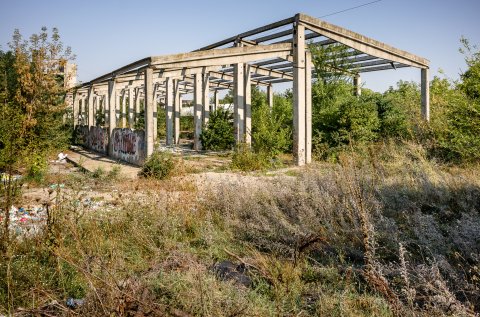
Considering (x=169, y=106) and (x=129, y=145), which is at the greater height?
(x=169, y=106)

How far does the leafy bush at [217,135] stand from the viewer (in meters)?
19.1

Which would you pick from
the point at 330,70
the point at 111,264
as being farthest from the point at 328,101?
the point at 111,264

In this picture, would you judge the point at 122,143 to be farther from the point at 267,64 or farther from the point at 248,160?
the point at 267,64

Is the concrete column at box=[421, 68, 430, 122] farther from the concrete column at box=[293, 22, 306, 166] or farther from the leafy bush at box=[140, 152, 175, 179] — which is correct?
the leafy bush at box=[140, 152, 175, 179]

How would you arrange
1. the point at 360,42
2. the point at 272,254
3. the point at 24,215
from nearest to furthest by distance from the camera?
1. the point at 272,254
2. the point at 24,215
3. the point at 360,42

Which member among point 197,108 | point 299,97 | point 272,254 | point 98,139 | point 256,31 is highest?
point 256,31

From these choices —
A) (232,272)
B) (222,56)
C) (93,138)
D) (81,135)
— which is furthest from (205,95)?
(232,272)

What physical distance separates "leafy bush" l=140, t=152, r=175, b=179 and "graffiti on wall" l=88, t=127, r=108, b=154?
8145 mm

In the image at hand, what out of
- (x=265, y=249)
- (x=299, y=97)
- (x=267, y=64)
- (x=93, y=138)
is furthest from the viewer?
(x=93, y=138)

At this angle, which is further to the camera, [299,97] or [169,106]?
[169,106]

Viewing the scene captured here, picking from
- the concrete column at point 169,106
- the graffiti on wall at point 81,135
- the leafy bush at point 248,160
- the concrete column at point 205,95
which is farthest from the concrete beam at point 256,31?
the graffiti on wall at point 81,135

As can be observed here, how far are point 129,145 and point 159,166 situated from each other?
4.77m

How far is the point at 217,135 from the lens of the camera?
1911cm

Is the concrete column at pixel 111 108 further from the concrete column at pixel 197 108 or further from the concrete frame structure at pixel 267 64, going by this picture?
the concrete column at pixel 197 108
